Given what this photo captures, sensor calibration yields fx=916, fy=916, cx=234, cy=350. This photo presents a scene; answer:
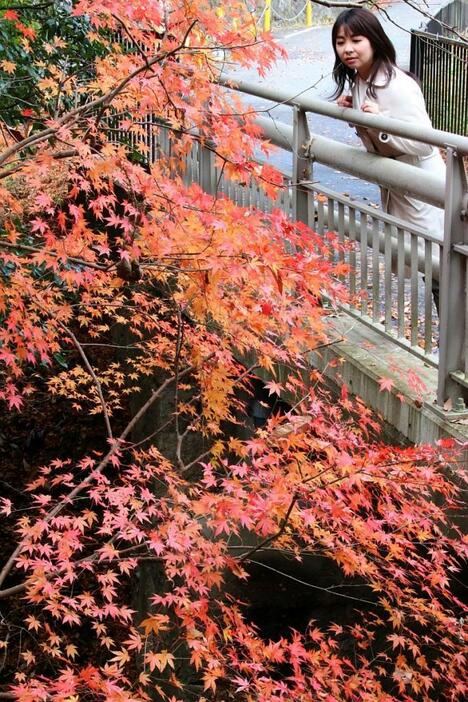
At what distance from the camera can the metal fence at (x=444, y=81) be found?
11141 millimetres

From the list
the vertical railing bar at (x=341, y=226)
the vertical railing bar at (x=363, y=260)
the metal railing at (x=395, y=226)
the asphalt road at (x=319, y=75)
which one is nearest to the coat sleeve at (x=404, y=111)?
the metal railing at (x=395, y=226)

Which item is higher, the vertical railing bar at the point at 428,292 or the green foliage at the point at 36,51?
the green foliage at the point at 36,51

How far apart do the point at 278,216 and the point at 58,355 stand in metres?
2.28

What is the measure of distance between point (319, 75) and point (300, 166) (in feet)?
45.4

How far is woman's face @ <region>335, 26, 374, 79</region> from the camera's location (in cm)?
422

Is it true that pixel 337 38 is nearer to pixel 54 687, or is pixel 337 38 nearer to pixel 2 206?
pixel 2 206

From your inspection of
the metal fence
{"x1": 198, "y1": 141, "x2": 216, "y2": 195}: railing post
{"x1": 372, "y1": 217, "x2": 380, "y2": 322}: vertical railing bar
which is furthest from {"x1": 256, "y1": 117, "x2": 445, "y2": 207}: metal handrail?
the metal fence

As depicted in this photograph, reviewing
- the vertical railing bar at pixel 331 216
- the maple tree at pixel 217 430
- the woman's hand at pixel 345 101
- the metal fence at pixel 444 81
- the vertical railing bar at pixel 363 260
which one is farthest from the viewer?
the metal fence at pixel 444 81

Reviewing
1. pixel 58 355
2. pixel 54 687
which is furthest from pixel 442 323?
pixel 58 355

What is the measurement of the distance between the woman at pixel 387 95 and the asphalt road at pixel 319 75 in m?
4.52

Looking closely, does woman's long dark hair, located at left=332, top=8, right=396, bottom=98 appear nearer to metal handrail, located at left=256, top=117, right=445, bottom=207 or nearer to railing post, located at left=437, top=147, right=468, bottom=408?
metal handrail, located at left=256, top=117, right=445, bottom=207

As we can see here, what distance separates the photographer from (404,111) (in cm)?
425

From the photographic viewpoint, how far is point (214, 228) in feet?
13.3

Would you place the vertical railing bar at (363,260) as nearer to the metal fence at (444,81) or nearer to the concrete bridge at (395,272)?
the concrete bridge at (395,272)
